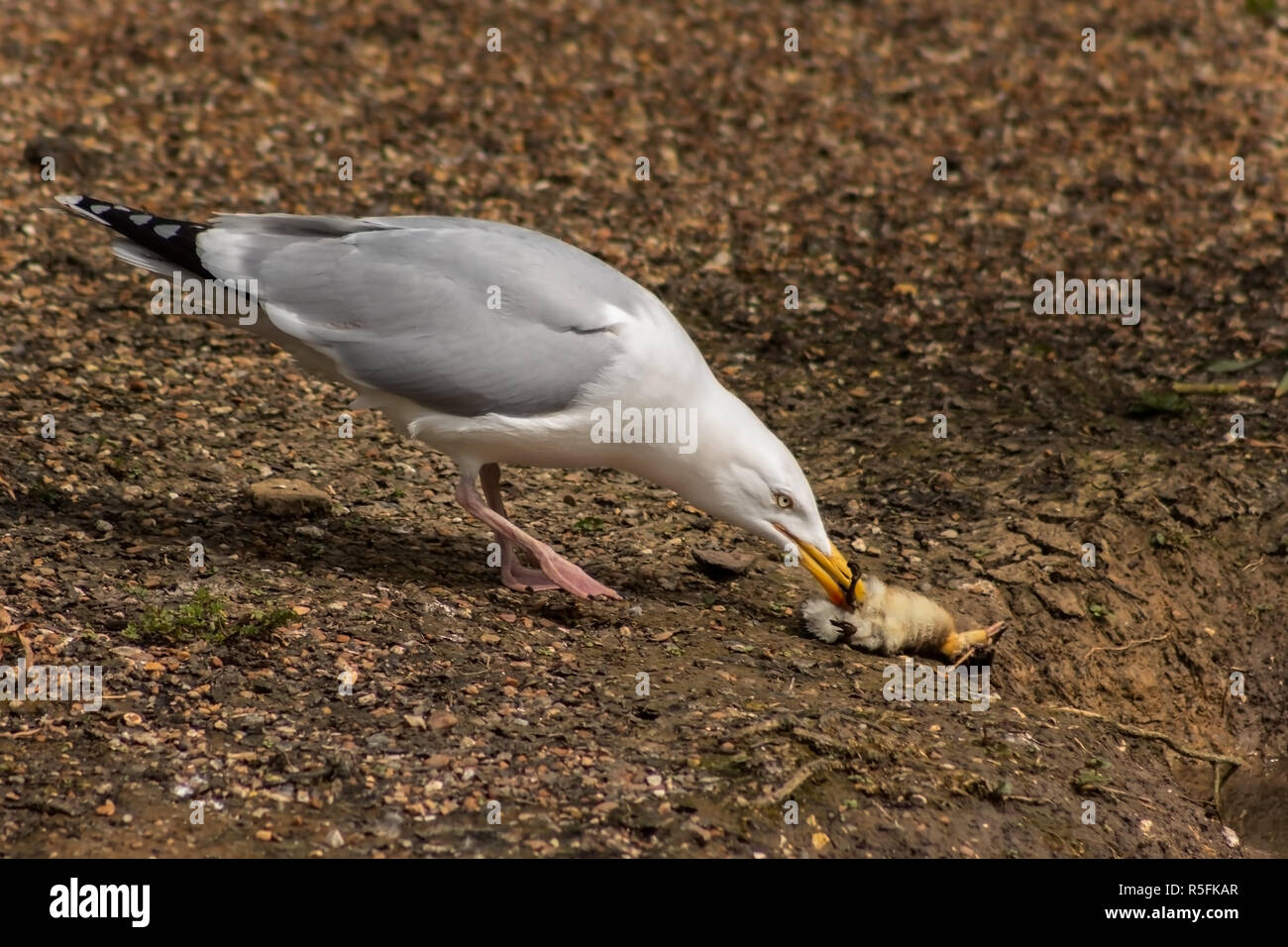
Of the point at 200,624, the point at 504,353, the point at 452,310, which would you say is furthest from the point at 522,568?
the point at 200,624

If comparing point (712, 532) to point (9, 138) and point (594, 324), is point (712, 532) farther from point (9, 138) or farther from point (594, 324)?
point (9, 138)

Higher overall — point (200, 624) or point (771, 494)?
point (771, 494)

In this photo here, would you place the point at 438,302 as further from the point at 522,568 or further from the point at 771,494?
the point at 771,494

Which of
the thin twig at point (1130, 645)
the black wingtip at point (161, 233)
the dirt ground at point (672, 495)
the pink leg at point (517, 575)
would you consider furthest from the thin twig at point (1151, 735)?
the black wingtip at point (161, 233)

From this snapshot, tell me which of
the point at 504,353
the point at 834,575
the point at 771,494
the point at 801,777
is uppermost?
the point at 504,353

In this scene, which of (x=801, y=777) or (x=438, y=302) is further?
(x=438, y=302)

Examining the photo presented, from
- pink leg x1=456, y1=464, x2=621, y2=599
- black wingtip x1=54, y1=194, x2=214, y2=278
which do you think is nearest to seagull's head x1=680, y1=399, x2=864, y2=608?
pink leg x1=456, y1=464, x2=621, y2=599

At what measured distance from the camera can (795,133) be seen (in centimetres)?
877

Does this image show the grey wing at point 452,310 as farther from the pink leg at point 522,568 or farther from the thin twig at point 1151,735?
the thin twig at point 1151,735

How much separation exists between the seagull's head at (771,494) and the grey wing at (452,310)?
0.54 metres

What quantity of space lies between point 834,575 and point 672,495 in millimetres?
1248

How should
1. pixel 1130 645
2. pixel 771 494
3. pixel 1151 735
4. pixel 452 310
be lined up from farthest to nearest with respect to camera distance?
pixel 1130 645 < pixel 771 494 < pixel 452 310 < pixel 1151 735

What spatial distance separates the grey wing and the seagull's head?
1.78 feet

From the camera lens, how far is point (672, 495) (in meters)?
5.95
